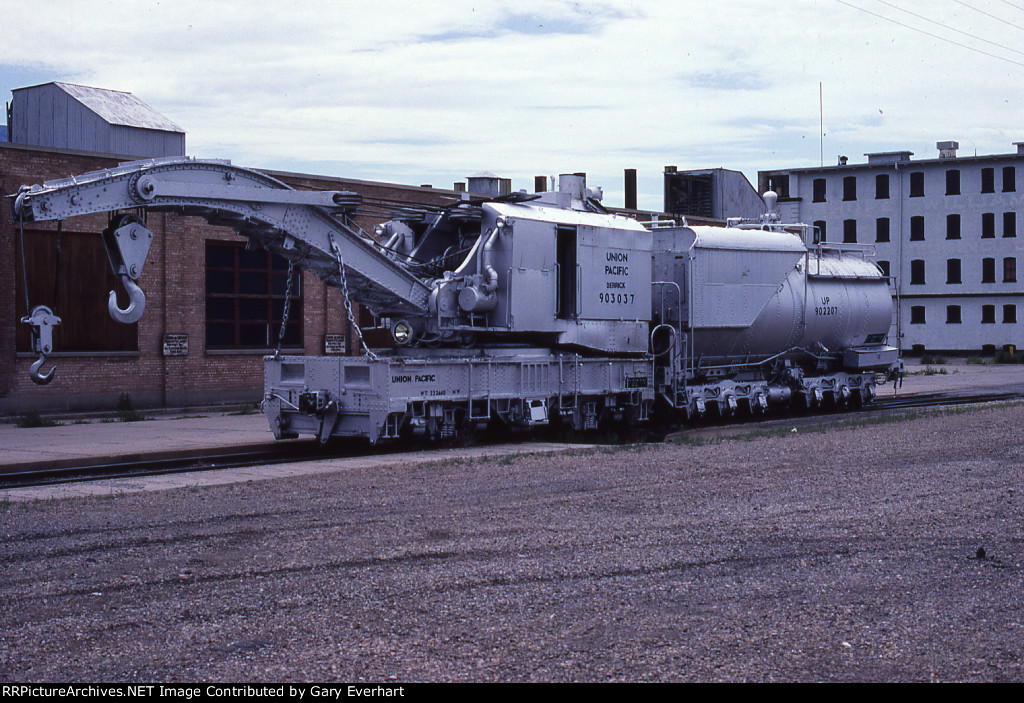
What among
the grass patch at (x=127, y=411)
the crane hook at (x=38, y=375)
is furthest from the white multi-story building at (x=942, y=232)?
the crane hook at (x=38, y=375)

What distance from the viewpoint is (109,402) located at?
25656mm

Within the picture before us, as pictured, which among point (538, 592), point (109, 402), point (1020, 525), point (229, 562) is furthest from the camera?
point (109, 402)

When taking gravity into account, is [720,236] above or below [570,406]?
above

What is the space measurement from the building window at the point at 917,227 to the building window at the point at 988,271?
396 centimetres

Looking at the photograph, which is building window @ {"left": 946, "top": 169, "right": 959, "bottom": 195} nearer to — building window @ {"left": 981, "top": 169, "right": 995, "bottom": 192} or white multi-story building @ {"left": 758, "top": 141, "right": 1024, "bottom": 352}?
white multi-story building @ {"left": 758, "top": 141, "right": 1024, "bottom": 352}

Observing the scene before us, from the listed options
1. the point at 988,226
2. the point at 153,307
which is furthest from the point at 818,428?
the point at 988,226

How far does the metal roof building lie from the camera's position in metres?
29.2

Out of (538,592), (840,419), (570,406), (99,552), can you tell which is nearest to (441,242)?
(570,406)

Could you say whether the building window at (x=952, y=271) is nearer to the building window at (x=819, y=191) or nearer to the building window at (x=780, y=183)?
the building window at (x=819, y=191)

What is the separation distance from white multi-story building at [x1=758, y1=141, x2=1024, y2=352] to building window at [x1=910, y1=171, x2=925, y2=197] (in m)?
0.06

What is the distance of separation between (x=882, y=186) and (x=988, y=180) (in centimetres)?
595

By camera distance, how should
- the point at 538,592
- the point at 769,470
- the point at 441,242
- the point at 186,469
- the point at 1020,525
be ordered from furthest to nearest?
the point at 441,242 → the point at 186,469 → the point at 769,470 → the point at 1020,525 → the point at 538,592

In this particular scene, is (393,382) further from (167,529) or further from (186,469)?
(167,529)

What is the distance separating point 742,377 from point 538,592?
633 inches
